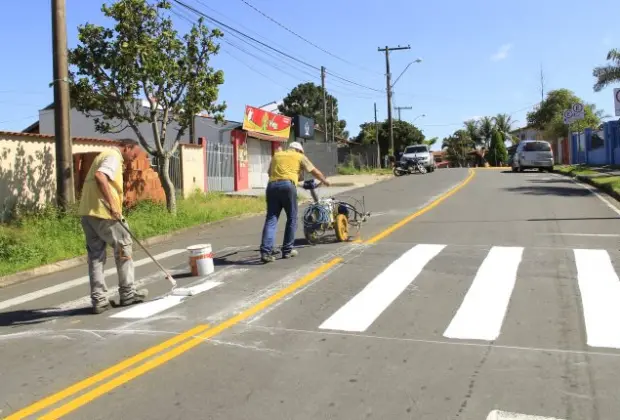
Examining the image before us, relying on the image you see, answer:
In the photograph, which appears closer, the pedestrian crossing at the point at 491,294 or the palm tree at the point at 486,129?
the pedestrian crossing at the point at 491,294

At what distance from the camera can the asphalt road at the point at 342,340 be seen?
4.17 metres

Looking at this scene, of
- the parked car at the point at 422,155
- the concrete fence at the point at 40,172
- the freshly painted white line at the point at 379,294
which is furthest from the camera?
the parked car at the point at 422,155

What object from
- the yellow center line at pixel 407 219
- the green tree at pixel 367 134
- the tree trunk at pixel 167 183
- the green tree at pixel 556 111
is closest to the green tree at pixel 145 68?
the tree trunk at pixel 167 183

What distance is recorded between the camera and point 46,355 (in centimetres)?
539

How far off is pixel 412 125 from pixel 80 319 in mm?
65975

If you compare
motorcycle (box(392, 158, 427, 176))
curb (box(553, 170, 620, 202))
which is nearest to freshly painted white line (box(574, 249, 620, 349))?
curb (box(553, 170, 620, 202))

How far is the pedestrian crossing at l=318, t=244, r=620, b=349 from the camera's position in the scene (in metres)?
5.70

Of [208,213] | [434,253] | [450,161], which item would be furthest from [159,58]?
[450,161]

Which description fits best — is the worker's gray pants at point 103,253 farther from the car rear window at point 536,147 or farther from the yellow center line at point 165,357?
the car rear window at point 536,147

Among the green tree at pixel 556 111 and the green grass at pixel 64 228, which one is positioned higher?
the green tree at pixel 556 111

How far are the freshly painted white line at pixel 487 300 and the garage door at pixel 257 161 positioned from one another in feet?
72.3

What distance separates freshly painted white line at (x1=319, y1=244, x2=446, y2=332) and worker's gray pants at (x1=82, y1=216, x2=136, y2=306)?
2472mm

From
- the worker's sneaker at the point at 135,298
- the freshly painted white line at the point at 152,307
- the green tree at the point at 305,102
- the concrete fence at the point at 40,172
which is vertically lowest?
Answer: the freshly painted white line at the point at 152,307

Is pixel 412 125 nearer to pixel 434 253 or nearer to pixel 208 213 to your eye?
pixel 208 213
